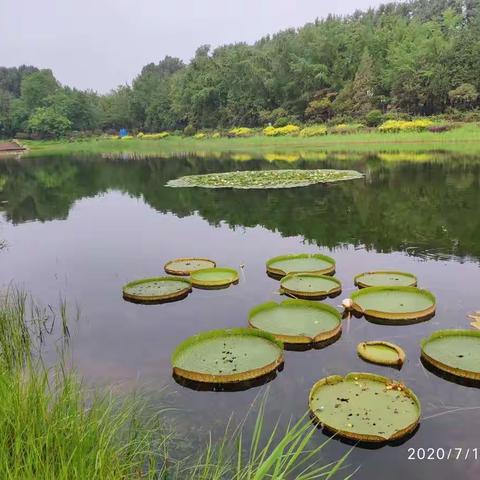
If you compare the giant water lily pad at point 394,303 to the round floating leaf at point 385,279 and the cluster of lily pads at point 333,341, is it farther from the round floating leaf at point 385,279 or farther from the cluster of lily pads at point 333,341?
the round floating leaf at point 385,279

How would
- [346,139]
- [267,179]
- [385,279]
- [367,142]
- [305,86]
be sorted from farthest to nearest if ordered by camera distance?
[305,86], [346,139], [367,142], [267,179], [385,279]

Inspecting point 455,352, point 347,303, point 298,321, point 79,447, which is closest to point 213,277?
point 298,321

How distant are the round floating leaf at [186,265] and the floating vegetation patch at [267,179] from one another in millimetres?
8892

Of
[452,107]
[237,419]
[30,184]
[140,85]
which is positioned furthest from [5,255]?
[140,85]

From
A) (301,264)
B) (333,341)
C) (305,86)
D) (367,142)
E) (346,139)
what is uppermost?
(305,86)

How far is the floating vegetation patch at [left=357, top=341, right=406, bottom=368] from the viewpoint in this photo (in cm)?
515

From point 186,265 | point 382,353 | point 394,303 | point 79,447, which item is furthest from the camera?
point 186,265

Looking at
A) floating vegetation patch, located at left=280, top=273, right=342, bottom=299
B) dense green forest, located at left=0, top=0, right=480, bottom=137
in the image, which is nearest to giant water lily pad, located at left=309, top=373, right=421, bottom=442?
floating vegetation patch, located at left=280, top=273, right=342, bottom=299

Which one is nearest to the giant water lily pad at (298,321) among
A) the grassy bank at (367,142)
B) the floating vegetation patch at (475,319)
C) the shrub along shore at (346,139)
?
the floating vegetation patch at (475,319)

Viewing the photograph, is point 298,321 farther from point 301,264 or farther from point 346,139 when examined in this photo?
point 346,139

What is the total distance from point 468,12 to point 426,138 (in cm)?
6551

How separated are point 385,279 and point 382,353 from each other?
7.20 feet

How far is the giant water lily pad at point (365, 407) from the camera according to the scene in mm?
3973

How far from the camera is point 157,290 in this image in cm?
768
